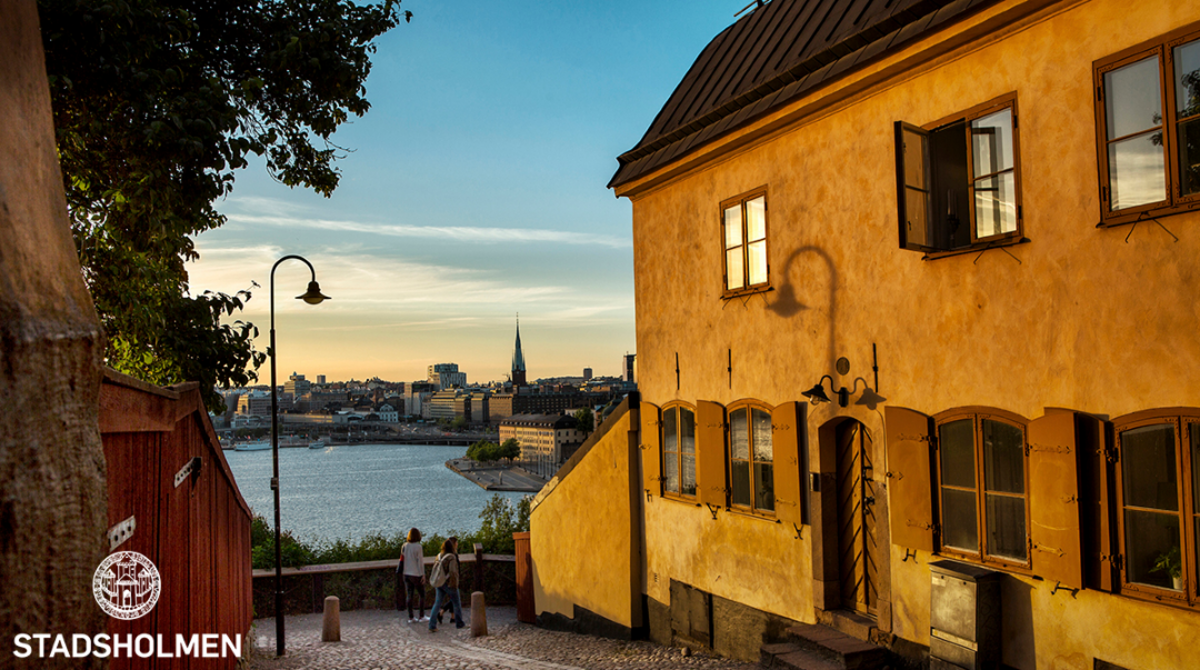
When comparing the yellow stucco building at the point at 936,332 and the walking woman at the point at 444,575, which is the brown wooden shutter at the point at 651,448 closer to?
the yellow stucco building at the point at 936,332

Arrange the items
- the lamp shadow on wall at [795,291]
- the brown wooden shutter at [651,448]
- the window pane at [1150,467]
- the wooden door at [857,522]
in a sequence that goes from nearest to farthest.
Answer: the window pane at [1150,467] < the wooden door at [857,522] < the lamp shadow on wall at [795,291] < the brown wooden shutter at [651,448]

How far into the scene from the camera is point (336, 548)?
69.4 ft

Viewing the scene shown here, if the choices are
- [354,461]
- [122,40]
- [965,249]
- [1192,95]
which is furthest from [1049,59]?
[354,461]

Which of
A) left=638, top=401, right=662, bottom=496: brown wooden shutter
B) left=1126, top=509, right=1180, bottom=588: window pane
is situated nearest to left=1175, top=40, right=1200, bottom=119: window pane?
left=1126, top=509, right=1180, bottom=588: window pane

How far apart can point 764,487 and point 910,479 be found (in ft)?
7.91

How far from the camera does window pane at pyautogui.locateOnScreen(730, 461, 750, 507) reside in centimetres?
957

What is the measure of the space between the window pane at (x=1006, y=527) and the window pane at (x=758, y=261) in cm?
379

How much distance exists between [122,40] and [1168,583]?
8.78m

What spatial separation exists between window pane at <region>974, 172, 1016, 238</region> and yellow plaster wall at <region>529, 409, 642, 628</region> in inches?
253

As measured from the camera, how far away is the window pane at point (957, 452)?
6.63 meters

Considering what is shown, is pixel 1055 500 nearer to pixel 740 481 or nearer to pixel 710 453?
pixel 740 481

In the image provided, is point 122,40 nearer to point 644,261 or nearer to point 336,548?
point 644,261

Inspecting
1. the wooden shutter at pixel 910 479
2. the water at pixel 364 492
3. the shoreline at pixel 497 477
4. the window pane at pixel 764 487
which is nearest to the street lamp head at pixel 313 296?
the window pane at pixel 764 487

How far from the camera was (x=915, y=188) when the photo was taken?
6801 mm
